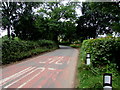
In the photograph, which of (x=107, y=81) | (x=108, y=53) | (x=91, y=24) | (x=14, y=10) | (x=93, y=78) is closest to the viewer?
(x=107, y=81)

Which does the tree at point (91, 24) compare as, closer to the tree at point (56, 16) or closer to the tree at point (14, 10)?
the tree at point (56, 16)

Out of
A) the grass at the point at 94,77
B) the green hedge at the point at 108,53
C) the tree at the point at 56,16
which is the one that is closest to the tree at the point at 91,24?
the tree at the point at 56,16

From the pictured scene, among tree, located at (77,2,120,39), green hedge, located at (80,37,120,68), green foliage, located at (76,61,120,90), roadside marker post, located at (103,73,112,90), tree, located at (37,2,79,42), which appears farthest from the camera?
tree, located at (77,2,120,39)

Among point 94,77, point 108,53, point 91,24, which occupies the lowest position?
point 94,77

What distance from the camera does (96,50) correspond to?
27.9 feet

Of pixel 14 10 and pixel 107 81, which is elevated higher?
pixel 14 10

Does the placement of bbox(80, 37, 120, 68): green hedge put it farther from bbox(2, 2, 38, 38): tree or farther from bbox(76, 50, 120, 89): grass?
bbox(2, 2, 38, 38): tree

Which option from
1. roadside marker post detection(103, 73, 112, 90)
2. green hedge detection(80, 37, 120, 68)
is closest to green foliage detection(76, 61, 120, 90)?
green hedge detection(80, 37, 120, 68)

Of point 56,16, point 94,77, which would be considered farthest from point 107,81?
point 56,16

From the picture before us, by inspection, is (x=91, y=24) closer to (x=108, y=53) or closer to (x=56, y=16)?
(x=56, y=16)

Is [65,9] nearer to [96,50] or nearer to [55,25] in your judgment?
[55,25]

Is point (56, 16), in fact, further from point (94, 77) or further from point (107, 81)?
point (107, 81)

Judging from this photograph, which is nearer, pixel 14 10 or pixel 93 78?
pixel 93 78

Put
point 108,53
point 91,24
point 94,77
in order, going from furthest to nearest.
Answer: point 91,24
point 108,53
point 94,77
